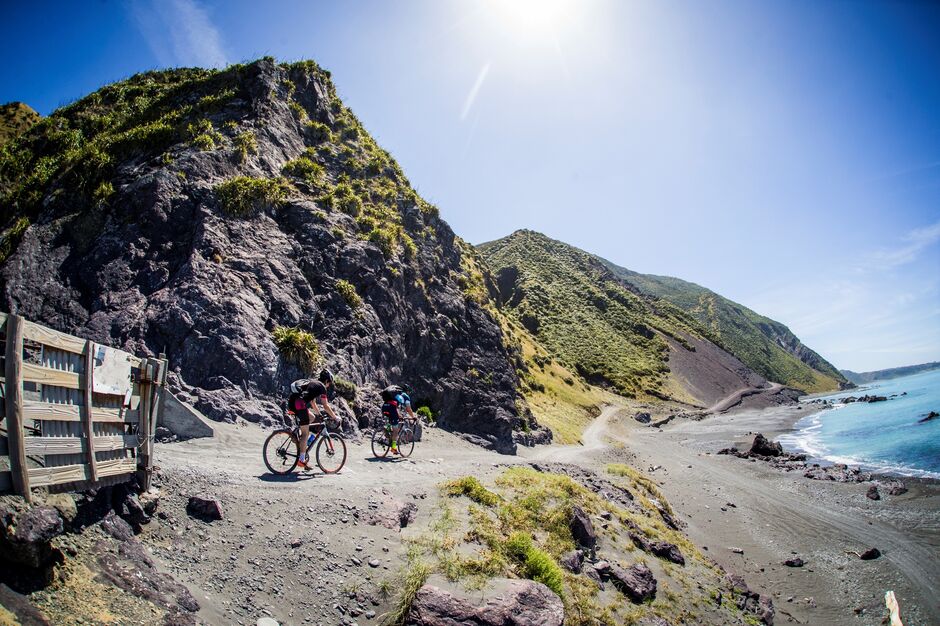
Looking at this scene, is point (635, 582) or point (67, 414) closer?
point (67, 414)

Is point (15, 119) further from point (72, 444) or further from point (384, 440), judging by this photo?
point (72, 444)

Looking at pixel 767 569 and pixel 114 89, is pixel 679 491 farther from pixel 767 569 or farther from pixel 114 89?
pixel 114 89

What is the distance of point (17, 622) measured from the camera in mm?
3744

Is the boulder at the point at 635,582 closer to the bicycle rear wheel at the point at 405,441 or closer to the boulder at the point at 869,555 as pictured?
the bicycle rear wheel at the point at 405,441

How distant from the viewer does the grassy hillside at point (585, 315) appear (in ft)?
297

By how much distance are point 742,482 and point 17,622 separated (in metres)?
35.3

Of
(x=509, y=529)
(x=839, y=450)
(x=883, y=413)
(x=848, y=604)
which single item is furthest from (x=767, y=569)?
(x=883, y=413)

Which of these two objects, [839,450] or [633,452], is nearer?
[633,452]

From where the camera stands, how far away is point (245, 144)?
25.6 metres

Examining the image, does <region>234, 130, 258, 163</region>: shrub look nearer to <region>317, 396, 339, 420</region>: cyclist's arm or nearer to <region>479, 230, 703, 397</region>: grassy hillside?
<region>317, 396, 339, 420</region>: cyclist's arm

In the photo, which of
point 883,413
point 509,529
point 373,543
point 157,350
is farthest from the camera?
point 883,413

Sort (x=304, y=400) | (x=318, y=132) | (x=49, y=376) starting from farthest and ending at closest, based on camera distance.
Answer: (x=318, y=132)
(x=304, y=400)
(x=49, y=376)

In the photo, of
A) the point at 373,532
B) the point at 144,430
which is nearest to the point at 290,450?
the point at 373,532

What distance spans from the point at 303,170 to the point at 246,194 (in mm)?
6731
